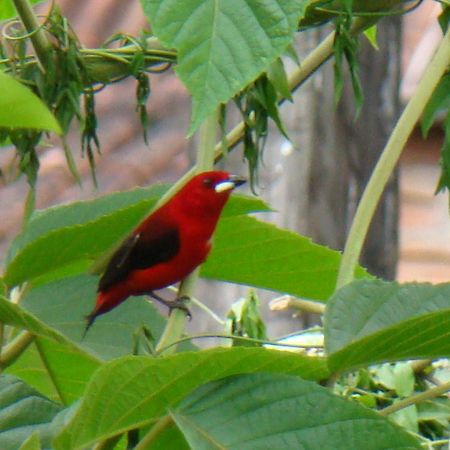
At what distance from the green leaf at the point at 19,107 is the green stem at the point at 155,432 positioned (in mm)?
212

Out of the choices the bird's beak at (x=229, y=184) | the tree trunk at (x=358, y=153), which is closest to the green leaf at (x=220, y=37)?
the bird's beak at (x=229, y=184)

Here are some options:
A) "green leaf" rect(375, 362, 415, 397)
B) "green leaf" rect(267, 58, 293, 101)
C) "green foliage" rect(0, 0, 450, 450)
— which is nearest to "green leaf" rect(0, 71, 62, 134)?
"green foliage" rect(0, 0, 450, 450)

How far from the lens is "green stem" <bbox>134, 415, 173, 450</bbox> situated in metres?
0.93

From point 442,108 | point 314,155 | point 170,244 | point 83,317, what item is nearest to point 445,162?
point 442,108

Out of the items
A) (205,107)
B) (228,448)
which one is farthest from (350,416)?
(205,107)

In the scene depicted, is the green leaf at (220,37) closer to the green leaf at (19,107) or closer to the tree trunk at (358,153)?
the green leaf at (19,107)

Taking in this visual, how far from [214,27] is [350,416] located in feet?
0.95

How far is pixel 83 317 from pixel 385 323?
38cm

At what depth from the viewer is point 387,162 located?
3.69 ft

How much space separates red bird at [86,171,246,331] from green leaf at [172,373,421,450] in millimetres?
451

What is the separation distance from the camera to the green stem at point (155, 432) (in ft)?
3.05

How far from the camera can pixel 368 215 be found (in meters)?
1.10

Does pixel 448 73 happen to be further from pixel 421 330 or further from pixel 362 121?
pixel 362 121

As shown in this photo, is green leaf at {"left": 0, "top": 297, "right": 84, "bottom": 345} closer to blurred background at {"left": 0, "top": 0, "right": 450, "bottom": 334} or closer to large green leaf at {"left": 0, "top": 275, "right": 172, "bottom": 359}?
large green leaf at {"left": 0, "top": 275, "right": 172, "bottom": 359}
